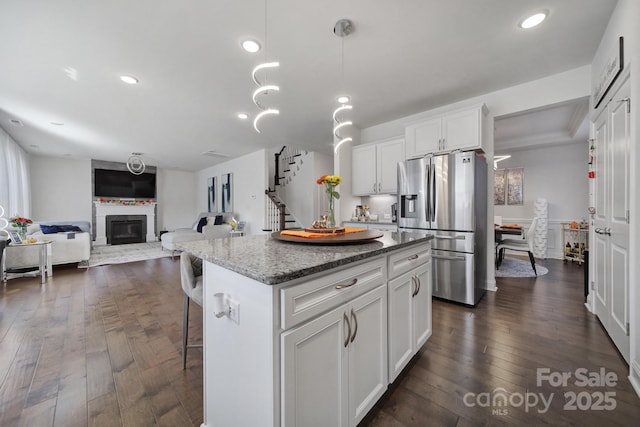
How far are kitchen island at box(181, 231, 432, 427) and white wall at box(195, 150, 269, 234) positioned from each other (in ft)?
17.9

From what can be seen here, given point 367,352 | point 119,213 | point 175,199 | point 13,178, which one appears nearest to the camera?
point 367,352

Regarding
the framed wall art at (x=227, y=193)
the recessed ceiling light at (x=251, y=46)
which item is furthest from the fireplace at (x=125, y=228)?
the recessed ceiling light at (x=251, y=46)

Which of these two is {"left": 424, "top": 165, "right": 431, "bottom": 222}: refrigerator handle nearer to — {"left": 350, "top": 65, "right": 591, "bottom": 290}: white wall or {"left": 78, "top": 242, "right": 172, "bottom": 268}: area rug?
{"left": 350, "top": 65, "right": 591, "bottom": 290}: white wall

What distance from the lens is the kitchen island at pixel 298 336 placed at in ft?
2.79

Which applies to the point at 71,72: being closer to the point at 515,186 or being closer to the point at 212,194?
the point at 212,194

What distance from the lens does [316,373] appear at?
3.16ft

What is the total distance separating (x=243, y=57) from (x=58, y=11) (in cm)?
140

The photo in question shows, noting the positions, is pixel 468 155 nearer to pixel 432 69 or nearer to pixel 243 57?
pixel 432 69

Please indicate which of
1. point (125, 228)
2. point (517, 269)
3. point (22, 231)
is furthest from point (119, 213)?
Answer: point (517, 269)

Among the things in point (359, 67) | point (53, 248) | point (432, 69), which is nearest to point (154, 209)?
point (53, 248)

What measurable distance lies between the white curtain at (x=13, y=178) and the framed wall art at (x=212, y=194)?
4.47 m

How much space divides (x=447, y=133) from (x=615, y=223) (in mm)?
1836

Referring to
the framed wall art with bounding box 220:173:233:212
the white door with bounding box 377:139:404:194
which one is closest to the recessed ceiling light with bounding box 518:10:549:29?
the white door with bounding box 377:139:404:194

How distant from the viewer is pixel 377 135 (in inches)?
181
